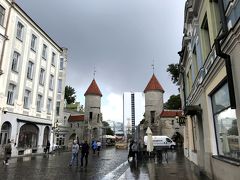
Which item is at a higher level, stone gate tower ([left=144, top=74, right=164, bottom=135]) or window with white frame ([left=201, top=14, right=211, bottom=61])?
stone gate tower ([left=144, top=74, right=164, bottom=135])

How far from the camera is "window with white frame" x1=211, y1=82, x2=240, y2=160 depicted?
784 centimetres

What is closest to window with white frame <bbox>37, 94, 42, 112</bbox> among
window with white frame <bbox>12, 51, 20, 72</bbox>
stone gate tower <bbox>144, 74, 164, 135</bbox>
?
window with white frame <bbox>12, 51, 20, 72</bbox>

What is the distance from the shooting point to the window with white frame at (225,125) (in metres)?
7.84

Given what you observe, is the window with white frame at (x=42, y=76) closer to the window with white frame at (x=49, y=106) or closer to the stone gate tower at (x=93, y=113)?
the window with white frame at (x=49, y=106)

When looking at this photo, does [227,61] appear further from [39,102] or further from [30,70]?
[39,102]

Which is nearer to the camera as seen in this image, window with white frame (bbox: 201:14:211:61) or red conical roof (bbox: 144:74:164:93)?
window with white frame (bbox: 201:14:211:61)

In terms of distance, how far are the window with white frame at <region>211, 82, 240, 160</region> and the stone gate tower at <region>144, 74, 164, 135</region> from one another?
122 feet

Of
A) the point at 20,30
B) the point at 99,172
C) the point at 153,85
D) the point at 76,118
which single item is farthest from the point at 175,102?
the point at 99,172

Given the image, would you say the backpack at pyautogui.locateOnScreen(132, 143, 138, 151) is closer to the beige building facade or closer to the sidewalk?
the sidewalk

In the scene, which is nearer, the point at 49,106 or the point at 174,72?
the point at 49,106

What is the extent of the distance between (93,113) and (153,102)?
13584mm

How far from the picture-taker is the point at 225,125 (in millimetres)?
8891

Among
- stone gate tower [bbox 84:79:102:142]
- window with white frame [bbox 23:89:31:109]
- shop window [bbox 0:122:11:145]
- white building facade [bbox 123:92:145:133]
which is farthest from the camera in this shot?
white building facade [bbox 123:92:145:133]

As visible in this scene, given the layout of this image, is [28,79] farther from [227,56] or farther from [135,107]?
[135,107]
